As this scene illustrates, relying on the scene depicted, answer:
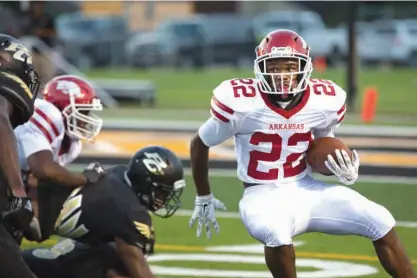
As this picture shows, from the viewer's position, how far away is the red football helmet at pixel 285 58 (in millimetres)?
5707

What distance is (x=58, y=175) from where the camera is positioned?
6.04 meters

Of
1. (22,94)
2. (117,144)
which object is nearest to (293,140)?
(22,94)

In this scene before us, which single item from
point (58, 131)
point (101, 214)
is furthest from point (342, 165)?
point (58, 131)

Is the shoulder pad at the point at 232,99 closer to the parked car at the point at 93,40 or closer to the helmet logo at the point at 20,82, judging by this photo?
the helmet logo at the point at 20,82

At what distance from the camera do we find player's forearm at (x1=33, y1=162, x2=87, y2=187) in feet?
19.6

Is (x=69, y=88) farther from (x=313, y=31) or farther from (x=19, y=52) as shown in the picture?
(x=313, y=31)

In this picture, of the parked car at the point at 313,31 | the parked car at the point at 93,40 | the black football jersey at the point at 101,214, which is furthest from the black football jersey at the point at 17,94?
the parked car at the point at 93,40

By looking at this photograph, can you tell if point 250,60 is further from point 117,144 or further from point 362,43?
point 117,144

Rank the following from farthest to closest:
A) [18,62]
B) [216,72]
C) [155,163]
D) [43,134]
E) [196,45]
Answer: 1. [196,45]
2. [216,72]
3. [43,134]
4. [155,163]
5. [18,62]

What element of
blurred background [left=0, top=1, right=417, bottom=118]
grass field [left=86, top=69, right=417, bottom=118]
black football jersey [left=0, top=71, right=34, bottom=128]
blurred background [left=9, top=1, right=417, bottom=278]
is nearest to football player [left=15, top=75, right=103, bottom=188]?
blurred background [left=9, top=1, right=417, bottom=278]

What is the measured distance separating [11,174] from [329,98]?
187 centimetres

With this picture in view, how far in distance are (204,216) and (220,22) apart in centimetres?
2415

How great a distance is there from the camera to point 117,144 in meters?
13.3

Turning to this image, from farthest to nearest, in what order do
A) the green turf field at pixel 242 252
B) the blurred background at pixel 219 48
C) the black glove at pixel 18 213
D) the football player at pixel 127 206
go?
the blurred background at pixel 219 48
the green turf field at pixel 242 252
the football player at pixel 127 206
the black glove at pixel 18 213
